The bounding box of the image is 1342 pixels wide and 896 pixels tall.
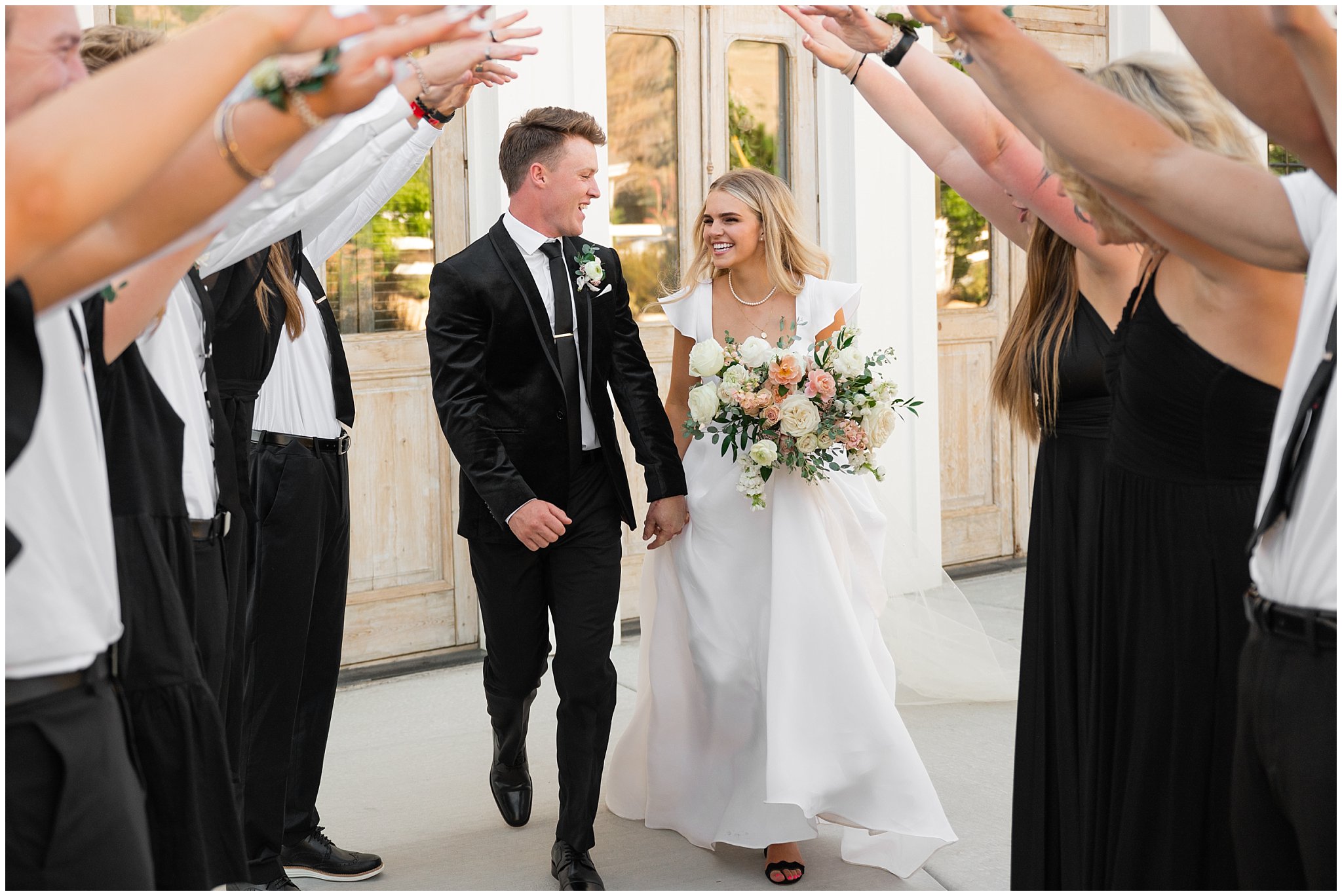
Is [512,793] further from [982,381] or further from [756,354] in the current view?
[982,381]

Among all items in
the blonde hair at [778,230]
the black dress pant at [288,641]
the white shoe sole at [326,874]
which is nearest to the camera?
the black dress pant at [288,641]

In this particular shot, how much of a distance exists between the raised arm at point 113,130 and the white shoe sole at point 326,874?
2.82 m

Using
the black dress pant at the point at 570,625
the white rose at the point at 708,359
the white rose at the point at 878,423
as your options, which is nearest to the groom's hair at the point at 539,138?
the white rose at the point at 708,359

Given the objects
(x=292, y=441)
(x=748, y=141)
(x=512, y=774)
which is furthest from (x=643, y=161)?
(x=512, y=774)

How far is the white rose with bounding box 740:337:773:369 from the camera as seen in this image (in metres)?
3.87

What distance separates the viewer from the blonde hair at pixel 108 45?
260cm

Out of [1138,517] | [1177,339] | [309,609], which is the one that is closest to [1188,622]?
[1138,517]

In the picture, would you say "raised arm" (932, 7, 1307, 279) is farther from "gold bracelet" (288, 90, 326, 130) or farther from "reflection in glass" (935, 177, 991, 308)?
"reflection in glass" (935, 177, 991, 308)

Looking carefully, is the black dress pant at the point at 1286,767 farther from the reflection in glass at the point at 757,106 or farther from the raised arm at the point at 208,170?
the reflection in glass at the point at 757,106

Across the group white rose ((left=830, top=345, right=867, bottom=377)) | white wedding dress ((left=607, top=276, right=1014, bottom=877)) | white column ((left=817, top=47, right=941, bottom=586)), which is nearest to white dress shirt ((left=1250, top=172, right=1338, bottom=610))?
white wedding dress ((left=607, top=276, right=1014, bottom=877))

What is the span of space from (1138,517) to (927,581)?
2758mm

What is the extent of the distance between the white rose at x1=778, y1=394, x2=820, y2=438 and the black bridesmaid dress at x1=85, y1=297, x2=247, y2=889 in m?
1.94

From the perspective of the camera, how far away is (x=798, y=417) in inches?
146

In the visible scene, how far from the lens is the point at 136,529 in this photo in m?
2.08
